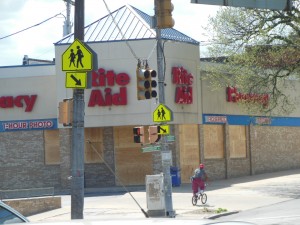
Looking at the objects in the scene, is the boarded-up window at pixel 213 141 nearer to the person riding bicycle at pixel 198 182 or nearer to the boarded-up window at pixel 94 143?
the boarded-up window at pixel 94 143

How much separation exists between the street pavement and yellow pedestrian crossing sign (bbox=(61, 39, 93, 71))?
287 inches

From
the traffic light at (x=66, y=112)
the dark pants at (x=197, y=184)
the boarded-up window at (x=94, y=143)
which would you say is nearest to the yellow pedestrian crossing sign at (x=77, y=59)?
the traffic light at (x=66, y=112)

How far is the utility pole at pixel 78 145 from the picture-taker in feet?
46.8

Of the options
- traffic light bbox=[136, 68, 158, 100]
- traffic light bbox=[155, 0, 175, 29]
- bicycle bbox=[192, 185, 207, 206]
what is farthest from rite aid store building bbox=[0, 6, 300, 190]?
traffic light bbox=[155, 0, 175, 29]

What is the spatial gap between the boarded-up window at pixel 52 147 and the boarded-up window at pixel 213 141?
26.1 feet

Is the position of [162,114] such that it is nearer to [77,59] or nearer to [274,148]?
[77,59]

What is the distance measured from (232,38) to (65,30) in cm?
1858

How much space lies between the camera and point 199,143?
3791 centimetres

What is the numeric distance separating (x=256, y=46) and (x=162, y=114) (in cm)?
1198

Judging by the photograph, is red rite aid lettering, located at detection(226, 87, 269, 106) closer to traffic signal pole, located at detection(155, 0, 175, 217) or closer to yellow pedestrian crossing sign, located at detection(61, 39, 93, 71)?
traffic signal pole, located at detection(155, 0, 175, 217)

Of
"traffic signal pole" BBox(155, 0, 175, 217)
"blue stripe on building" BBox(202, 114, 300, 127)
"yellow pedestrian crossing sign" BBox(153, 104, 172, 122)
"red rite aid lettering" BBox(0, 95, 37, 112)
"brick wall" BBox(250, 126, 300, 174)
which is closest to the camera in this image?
"traffic signal pole" BBox(155, 0, 175, 217)

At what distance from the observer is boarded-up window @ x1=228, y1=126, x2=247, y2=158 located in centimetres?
4069

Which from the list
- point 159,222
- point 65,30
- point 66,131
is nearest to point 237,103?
point 66,131

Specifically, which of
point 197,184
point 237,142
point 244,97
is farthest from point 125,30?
point 197,184
